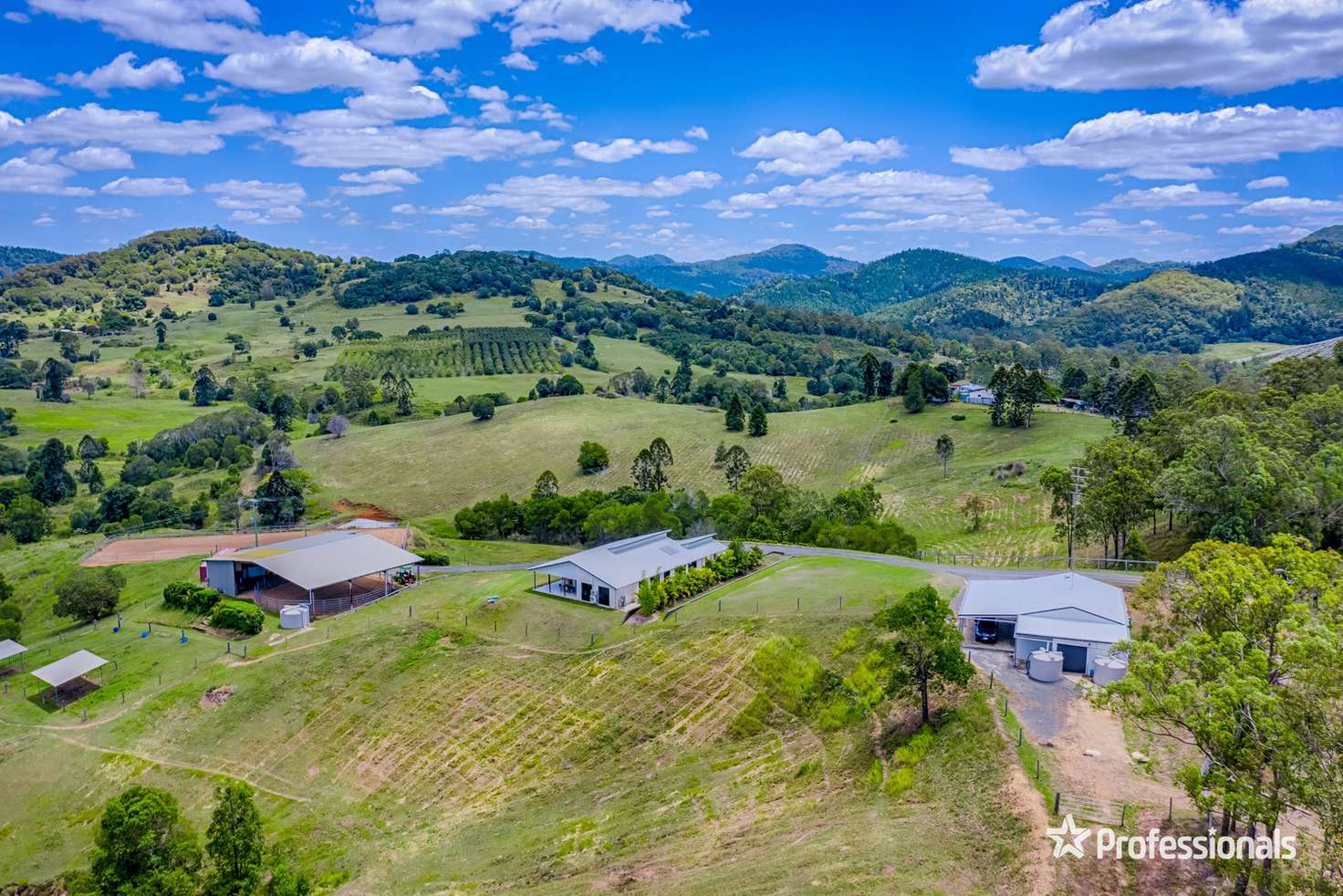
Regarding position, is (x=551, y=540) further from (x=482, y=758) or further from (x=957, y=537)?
(x=482, y=758)

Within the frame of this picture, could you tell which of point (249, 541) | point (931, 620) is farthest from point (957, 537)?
point (249, 541)

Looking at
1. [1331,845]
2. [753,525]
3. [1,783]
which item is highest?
[1331,845]

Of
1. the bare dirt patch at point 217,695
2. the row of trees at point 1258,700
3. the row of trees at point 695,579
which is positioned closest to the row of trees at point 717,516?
the row of trees at point 695,579

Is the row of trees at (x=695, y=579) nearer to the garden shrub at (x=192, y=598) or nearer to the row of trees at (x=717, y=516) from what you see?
the row of trees at (x=717, y=516)

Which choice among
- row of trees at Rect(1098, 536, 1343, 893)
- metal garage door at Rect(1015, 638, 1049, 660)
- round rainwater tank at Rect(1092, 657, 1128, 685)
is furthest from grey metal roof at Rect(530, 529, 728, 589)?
row of trees at Rect(1098, 536, 1343, 893)

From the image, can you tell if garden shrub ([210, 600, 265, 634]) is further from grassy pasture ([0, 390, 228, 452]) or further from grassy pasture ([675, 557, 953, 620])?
grassy pasture ([0, 390, 228, 452])
